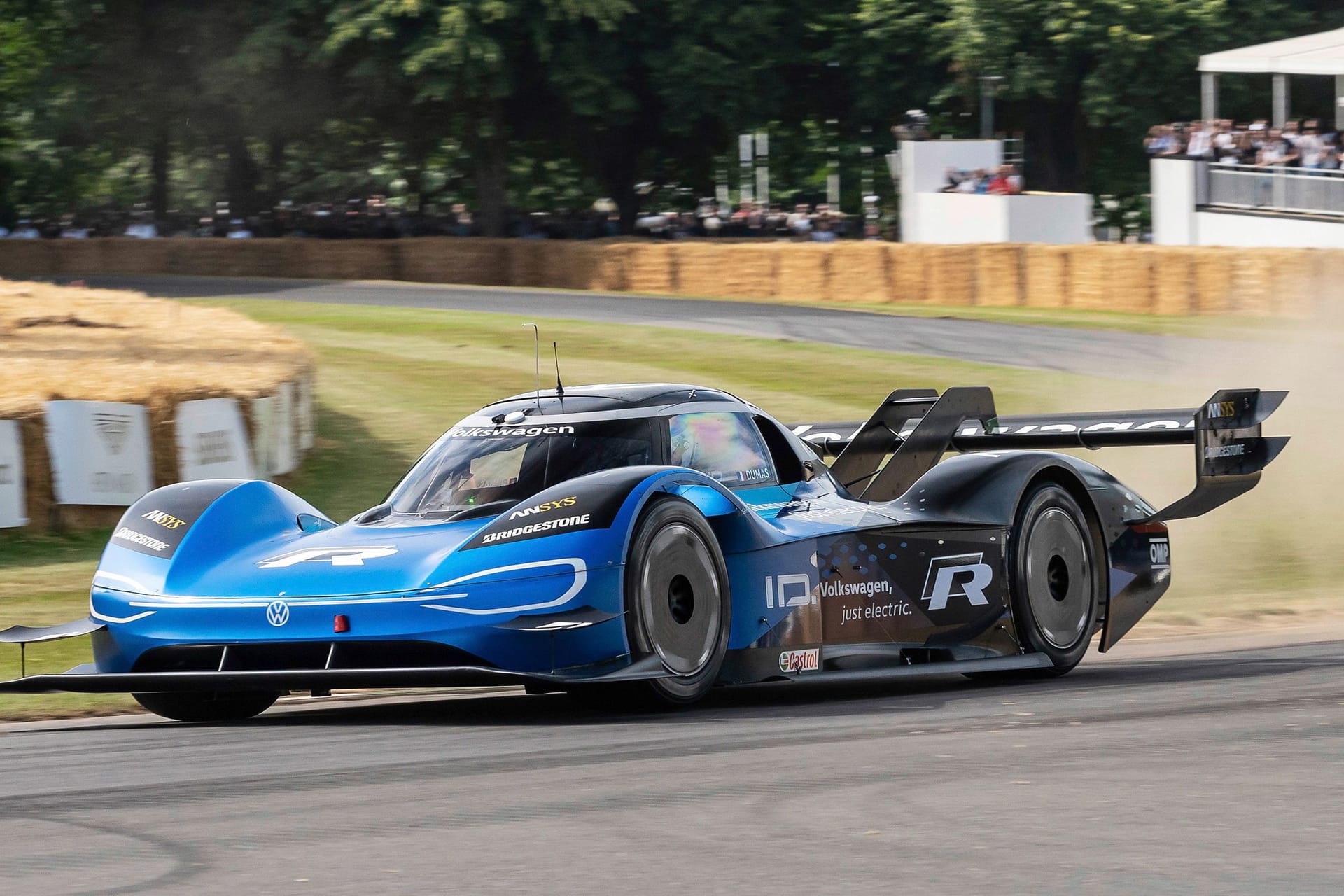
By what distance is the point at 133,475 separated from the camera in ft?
42.4

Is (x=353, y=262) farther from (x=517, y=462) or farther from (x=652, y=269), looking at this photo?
(x=517, y=462)

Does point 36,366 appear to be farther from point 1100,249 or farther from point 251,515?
point 1100,249

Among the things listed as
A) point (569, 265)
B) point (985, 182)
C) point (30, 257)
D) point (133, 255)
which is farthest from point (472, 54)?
point (985, 182)

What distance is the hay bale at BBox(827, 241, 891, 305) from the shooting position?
3177 centimetres

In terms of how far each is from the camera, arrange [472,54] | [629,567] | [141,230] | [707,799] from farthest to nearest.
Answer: [141,230], [472,54], [629,567], [707,799]

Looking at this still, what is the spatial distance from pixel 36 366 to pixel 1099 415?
25.1 feet

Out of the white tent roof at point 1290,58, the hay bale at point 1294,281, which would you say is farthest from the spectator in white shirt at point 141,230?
the hay bale at point 1294,281

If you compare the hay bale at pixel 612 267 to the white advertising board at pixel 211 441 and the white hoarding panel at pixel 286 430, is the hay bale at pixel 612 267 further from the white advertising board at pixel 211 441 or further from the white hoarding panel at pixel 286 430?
the white advertising board at pixel 211 441

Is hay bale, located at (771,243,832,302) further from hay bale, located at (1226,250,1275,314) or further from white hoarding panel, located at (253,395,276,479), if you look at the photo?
white hoarding panel, located at (253,395,276,479)

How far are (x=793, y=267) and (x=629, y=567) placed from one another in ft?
86.0

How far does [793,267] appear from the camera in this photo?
32.8 m

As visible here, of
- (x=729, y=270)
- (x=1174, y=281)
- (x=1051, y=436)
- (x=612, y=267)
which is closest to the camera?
(x=1051, y=436)

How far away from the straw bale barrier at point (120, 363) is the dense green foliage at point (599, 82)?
20.3 m

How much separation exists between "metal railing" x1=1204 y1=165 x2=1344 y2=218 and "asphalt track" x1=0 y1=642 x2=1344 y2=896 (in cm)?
2395
